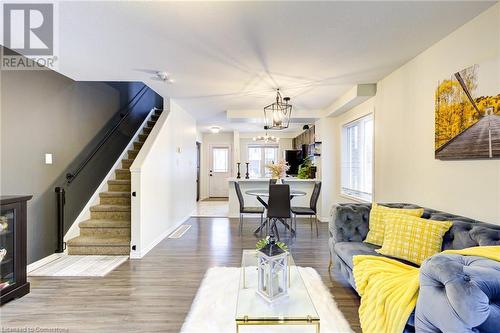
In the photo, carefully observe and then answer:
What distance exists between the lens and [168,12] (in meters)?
2.00

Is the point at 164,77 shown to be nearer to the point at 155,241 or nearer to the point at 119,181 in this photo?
the point at 119,181

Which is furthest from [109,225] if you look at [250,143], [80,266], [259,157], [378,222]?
[259,157]

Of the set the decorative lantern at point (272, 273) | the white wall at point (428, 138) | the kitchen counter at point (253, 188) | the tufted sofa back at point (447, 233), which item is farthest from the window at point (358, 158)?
the decorative lantern at point (272, 273)

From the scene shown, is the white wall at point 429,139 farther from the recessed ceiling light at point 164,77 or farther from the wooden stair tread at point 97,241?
the wooden stair tread at point 97,241

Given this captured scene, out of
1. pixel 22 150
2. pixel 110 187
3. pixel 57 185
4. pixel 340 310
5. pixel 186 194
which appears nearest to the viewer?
pixel 340 310

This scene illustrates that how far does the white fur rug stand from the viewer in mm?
1905

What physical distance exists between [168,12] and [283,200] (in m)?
3.06

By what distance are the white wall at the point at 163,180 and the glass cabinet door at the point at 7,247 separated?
1.27m

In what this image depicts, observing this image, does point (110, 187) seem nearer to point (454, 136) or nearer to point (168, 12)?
point (168, 12)

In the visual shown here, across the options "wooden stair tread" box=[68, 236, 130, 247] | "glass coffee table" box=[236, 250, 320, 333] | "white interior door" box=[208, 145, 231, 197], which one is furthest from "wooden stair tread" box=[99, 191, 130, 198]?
"white interior door" box=[208, 145, 231, 197]

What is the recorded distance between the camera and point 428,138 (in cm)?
263

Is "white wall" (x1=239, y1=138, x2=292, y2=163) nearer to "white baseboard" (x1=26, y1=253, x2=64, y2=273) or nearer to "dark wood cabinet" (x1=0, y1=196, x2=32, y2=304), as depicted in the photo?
"white baseboard" (x1=26, y1=253, x2=64, y2=273)

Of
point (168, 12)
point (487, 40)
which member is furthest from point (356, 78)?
point (168, 12)

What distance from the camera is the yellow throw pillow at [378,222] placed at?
2403 mm
